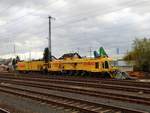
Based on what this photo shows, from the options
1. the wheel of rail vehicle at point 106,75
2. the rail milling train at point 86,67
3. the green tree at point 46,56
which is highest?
the green tree at point 46,56

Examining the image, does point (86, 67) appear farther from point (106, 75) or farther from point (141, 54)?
point (141, 54)

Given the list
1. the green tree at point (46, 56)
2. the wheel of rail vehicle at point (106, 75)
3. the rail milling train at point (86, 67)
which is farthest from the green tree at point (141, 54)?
the wheel of rail vehicle at point (106, 75)

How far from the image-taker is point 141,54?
65438 mm

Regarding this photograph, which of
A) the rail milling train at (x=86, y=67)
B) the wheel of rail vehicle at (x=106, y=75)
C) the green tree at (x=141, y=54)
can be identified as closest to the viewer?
the wheel of rail vehicle at (x=106, y=75)

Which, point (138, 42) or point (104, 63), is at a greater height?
point (138, 42)

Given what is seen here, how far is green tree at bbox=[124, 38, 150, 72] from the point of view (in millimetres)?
61500

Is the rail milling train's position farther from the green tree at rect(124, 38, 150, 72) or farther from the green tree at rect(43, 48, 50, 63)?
the green tree at rect(124, 38, 150, 72)

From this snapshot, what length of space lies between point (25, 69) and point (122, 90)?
153 ft

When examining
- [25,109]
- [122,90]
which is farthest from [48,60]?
[25,109]

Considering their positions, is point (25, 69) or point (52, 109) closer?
point (52, 109)

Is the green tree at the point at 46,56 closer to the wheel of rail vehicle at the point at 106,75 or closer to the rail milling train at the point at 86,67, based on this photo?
the rail milling train at the point at 86,67

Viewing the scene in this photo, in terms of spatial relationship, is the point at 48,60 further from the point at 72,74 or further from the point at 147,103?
the point at 147,103

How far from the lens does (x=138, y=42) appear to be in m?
71.2

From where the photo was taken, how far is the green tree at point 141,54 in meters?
61.5
